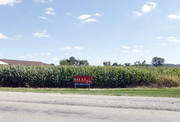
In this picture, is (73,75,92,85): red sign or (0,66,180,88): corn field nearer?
(73,75,92,85): red sign

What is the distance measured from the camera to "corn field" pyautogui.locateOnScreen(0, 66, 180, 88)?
798 inches

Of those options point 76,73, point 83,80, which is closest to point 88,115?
point 83,80

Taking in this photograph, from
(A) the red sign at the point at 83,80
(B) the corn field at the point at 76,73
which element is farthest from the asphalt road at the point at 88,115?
(B) the corn field at the point at 76,73

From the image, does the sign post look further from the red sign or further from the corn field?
the corn field

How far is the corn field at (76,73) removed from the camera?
66.5ft

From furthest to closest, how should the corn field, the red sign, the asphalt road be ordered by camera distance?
the corn field, the red sign, the asphalt road

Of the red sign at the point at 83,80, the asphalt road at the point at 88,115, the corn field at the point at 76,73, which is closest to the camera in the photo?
the asphalt road at the point at 88,115

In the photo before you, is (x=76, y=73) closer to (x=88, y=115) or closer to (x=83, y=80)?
(x=83, y=80)

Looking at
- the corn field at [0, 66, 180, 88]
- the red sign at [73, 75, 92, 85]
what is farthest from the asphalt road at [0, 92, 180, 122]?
the corn field at [0, 66, 180, 88]

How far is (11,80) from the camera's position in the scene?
20516mm

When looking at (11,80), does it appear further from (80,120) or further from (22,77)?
(80,120)

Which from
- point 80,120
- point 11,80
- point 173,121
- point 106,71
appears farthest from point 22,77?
point 173,121

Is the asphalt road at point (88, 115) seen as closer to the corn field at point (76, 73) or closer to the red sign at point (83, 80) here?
the red sign at point (83, 80)

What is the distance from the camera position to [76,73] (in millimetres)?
20672
